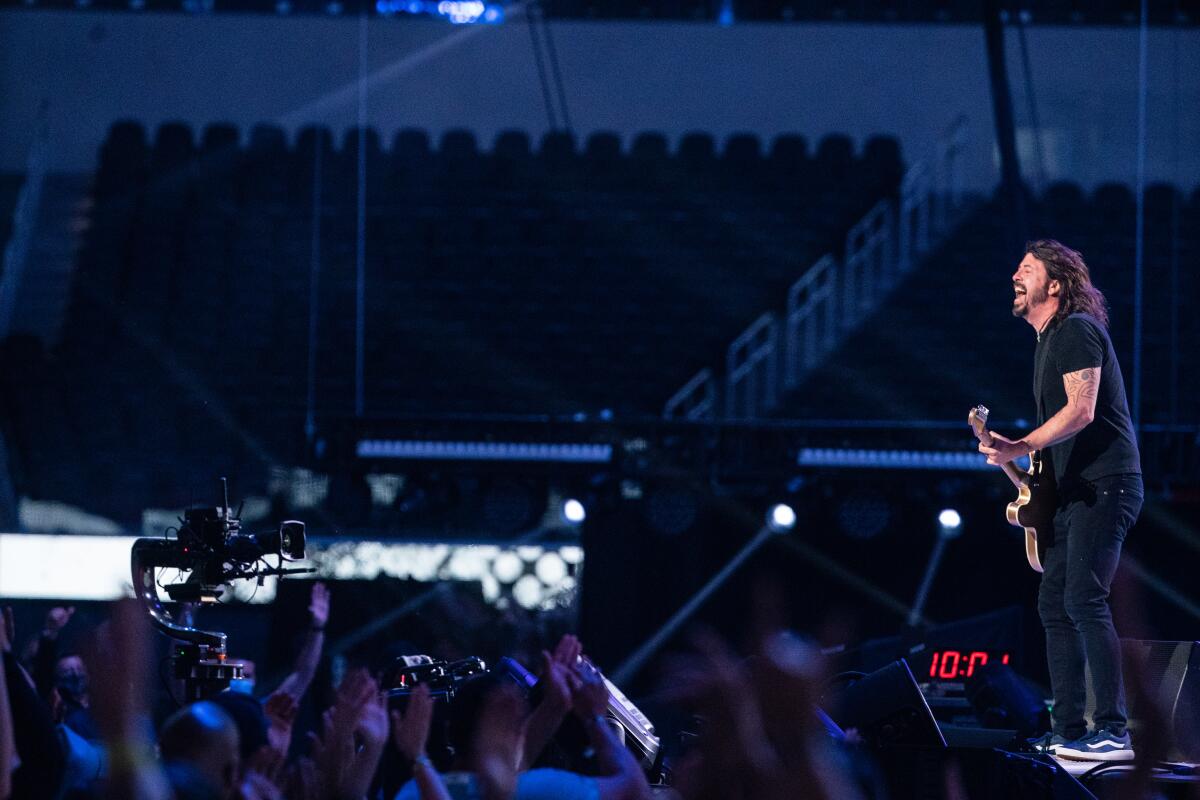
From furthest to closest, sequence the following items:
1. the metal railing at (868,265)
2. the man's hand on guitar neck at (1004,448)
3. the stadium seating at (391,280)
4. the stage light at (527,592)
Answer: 1. the metal railing at (868,265)
2. the stadium seating at (391,280)
3. the stage light at (527,592)
4. the man's hand on guitar neck at (1004,448)

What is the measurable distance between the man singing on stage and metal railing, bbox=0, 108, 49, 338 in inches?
369

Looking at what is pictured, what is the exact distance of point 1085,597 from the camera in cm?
411

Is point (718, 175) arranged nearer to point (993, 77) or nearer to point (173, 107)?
point (993, 77)

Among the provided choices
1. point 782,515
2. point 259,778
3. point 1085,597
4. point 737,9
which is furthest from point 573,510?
point 259,778

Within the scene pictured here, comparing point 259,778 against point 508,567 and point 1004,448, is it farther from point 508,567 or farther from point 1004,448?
point 508,567

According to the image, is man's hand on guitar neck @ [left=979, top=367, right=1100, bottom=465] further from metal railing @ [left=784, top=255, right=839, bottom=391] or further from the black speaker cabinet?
metal railing @ [left=784, top=255, right=839, bottom=391]

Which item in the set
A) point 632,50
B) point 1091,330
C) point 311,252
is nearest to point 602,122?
point 632,50

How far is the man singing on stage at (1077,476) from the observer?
4066 mm

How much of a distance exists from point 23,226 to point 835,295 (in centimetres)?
687

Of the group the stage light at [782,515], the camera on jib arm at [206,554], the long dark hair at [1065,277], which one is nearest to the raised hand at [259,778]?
the camera on jib arm at [206,554]

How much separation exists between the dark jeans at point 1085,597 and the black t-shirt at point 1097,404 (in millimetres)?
52

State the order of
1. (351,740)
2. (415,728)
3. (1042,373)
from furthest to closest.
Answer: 1. (1042,373)
2. (351,740)
3. (415,728)

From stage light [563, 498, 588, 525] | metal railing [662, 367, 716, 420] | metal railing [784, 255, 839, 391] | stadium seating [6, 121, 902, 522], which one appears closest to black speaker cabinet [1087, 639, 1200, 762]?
stage light [563, 498, 588, 525]

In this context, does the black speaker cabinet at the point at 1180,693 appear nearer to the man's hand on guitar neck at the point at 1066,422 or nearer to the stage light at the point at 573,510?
the man's hand on guitar neck at the point at 1066,422
